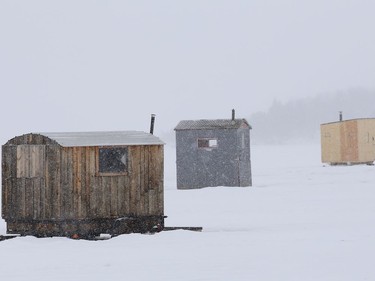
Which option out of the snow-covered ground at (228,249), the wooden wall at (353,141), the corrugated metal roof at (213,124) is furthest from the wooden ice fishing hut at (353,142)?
the snow-covered ground at (228,249)

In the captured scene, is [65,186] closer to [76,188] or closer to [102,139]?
[76,188]

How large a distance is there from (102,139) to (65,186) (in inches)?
55.0

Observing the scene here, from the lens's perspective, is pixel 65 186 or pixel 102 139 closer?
pixel 65 186

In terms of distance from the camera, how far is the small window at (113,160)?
1605cm

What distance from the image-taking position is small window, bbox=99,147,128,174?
16.0m

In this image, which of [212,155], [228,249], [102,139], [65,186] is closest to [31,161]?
[65,186]

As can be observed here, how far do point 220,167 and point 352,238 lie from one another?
17954 mm

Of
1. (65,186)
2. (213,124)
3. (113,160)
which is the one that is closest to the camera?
(65,186)

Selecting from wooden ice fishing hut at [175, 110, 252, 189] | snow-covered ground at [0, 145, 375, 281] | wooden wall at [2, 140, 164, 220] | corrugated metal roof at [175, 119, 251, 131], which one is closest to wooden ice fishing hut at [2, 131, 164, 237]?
wooden wall at [2, 140, 164, 220]

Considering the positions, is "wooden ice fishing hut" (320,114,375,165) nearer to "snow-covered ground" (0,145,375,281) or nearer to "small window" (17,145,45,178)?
"snow-covered ground" (0,145,375,281)

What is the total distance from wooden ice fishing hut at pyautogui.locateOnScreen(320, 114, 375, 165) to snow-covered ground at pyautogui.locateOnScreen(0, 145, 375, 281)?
985 inches

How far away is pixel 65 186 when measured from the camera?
15664 millimetres

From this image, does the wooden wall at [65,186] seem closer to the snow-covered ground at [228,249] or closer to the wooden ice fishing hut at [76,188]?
the wooden ice fishing hut at [76,188]

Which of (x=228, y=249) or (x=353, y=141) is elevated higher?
(x=353, y=141)
